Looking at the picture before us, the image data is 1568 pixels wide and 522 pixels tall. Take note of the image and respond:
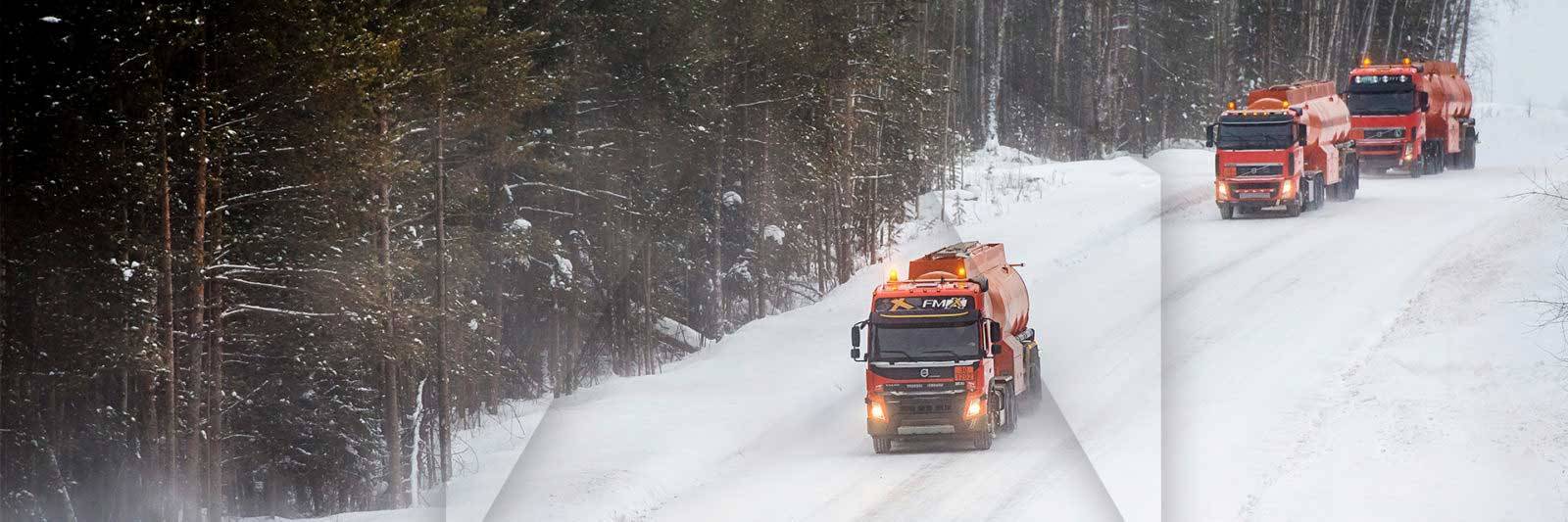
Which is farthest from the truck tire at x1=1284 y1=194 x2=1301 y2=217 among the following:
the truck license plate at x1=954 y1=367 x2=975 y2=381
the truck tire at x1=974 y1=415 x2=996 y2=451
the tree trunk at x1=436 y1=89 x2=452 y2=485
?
the tree trunk at x1=436 y1=89 x2=452 y2=485

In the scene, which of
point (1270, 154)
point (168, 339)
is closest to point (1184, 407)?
point (168, 339)

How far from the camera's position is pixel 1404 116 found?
40219mm

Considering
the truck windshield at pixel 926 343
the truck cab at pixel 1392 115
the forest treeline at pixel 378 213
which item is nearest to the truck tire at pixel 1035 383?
the truck windshield at pixel 926 343

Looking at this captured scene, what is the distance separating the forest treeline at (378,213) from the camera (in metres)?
17.7

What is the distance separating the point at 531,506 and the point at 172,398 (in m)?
5.28

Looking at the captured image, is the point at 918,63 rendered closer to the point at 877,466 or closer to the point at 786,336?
the point at 786,336

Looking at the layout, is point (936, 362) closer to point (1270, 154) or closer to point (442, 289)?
point (442, 289)

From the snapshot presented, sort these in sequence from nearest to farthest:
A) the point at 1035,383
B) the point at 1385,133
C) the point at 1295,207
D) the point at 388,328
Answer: the point at 388,328 < the point at 1035,383 < the point at 1295,207 < the point at 1385,133

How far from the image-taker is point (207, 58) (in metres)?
18.8

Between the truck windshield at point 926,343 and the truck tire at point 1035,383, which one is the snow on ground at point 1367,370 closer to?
the truck tire at point 1035,383

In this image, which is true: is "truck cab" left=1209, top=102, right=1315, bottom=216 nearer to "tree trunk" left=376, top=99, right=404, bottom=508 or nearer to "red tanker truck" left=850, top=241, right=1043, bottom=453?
"red tanker truck" left=850, top=241, right=1043, bottom=453

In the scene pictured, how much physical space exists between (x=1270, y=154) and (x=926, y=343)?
15862 mm

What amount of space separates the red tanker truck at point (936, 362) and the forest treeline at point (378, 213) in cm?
675

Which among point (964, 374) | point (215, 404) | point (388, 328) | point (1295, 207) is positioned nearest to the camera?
point (964, 374)
